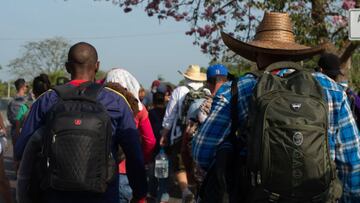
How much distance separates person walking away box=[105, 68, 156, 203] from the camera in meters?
4.40

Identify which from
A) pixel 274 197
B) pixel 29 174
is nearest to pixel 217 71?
pixel 29 174

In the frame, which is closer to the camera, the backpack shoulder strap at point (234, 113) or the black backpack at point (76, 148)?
the backpack shoulder strap at point (234, 113)

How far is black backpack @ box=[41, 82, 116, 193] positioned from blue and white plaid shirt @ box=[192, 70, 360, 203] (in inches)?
22.1

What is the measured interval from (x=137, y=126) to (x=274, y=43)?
154 centimetres

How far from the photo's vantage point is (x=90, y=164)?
3361mm

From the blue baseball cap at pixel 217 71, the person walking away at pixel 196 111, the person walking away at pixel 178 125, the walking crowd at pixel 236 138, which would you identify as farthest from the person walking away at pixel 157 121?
the walking crowd at pixel 236 138

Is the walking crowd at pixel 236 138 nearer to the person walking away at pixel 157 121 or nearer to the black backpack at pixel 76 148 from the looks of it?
the black backpack at pixel 76 148

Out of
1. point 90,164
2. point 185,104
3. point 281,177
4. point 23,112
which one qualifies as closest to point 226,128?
point 281,177

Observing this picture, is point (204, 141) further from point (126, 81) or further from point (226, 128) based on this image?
point (126, 81)

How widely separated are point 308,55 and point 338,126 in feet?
2.23

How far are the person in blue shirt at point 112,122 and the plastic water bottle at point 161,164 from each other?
4255 millimetres

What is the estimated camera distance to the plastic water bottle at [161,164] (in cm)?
818

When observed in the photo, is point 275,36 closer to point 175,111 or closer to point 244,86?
point 244,86

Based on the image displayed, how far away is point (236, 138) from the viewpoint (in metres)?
3.09
